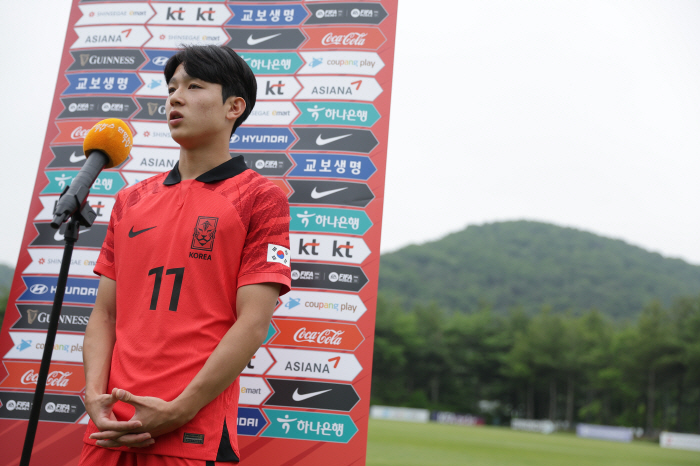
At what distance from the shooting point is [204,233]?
170 centimetres

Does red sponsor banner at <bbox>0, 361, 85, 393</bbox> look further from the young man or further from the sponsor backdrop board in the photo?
the young man

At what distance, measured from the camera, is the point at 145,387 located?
5.11 feet

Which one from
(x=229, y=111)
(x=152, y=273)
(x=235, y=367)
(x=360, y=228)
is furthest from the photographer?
(x=360, y=228)

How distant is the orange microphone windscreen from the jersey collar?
22cm

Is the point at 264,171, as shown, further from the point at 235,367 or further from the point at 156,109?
the point at 235,367

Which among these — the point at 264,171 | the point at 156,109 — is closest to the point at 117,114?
the point at 156,109

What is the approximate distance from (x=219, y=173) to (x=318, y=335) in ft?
4.27

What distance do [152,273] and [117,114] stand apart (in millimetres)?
2083

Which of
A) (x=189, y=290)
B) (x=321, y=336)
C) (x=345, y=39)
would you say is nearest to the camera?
(x=189, y=290)

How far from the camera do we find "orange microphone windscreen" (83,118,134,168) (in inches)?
75.0

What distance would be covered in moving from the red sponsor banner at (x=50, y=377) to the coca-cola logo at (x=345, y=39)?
7.97 feet

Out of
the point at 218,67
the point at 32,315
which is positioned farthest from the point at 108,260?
the point at 32,315

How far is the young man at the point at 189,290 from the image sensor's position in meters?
1.52

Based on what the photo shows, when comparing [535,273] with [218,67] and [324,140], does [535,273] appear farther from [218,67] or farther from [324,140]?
[218,67]
